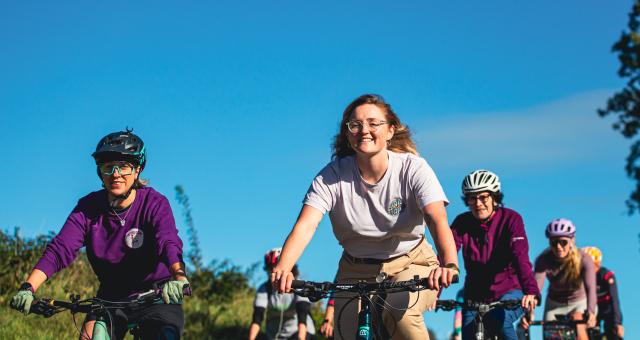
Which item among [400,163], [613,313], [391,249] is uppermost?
[613,313]

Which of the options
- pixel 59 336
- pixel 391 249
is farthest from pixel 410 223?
pixel 59 336

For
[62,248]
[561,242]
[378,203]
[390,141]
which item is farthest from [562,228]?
[62,248]

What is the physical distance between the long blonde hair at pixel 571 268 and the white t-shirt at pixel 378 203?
5.84 m

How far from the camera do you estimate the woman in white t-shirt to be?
6906 mm

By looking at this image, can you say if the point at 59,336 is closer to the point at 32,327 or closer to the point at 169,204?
the point at 32,327

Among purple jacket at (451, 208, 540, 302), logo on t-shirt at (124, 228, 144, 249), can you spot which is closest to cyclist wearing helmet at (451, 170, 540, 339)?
purple jacket at (451, 208, 540, 302)

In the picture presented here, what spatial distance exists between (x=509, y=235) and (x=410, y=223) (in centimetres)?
280

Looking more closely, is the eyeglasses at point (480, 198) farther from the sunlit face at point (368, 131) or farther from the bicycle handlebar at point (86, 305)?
the bicycle handlebar at point (86, 305)

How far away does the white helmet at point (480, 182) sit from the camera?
9.94 metres

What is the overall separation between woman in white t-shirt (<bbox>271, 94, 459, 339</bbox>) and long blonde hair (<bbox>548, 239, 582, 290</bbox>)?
5.65m

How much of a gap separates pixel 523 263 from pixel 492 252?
443 millimetres

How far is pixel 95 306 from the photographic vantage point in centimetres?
670

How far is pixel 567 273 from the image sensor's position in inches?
498

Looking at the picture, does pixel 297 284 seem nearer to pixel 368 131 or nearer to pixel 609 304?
pixel 368 131
